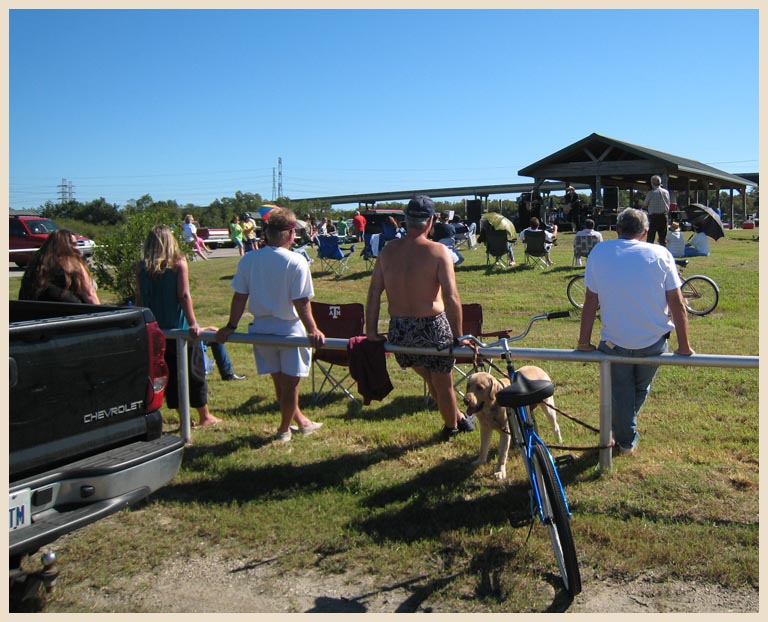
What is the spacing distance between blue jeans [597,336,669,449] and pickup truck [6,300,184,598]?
2.79 meters

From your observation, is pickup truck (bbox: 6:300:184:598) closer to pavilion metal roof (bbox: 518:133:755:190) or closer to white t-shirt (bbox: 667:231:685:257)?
white t-shirt (bbox: 667:231:685:257)

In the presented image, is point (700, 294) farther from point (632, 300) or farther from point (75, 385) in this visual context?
point (75, 385)

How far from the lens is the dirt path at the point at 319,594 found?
3.54 meters

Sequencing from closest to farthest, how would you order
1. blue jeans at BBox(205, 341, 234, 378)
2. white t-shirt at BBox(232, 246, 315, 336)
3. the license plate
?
the license plate
white t-shirt at BBox(232, 246, 315, 336)
blue jeans at BBox(205, 341, 234, 378)

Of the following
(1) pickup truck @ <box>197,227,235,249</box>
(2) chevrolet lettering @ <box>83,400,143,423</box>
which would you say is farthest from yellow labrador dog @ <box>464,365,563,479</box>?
(1) pickup truck @ <box>197,227,235,249</box>

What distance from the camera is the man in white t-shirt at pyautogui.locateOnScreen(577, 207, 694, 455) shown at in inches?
187

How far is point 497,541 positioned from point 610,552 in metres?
0.59

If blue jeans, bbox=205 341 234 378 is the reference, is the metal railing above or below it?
above

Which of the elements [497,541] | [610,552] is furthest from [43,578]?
[610,552]

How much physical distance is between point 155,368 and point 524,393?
1.95 m

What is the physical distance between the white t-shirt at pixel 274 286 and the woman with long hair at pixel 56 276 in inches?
46.0

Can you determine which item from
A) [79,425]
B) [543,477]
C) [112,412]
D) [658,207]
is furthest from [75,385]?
[658,207]

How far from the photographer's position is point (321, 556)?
13.5ft

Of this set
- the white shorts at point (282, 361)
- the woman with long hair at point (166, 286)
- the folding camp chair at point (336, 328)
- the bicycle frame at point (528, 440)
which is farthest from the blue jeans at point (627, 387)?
the woman with long hair at point (166, 286)
